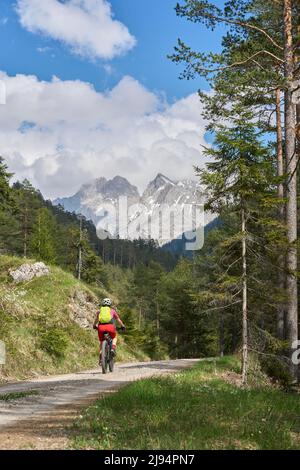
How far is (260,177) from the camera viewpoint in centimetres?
1564

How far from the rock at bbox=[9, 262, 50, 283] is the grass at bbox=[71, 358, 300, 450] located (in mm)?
19715

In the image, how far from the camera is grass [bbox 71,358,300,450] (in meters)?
5.70

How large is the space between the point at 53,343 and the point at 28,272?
32.2 ft

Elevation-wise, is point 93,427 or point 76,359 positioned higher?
point 93,427

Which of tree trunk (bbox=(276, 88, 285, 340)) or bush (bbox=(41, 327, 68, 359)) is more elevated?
tree trunk (bbox=(276, 88, 285, 340))

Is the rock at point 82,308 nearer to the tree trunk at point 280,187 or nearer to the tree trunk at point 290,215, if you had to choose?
the tree trunk at point 280,187

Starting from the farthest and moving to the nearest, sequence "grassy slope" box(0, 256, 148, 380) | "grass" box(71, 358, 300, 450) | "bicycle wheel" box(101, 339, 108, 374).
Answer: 1. "grassy slope" box(0, 256, 148, 380)
2. "bicycle wheel" box(101, 339, 108, 374)
3. "grass" box(71, 358, 300, 450)

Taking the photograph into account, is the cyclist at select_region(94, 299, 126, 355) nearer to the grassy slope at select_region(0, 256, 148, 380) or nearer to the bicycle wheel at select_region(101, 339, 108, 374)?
the bicycle wheel at select_region(101, 339, 108, 374)

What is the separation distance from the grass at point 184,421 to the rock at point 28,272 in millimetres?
19715

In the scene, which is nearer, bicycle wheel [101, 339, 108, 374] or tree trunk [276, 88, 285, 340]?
bicycle wheel [101, 339, 108, 374]

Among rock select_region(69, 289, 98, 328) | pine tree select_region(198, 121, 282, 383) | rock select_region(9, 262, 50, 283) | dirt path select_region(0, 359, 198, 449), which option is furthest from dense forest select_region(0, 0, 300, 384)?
rock select_region(9, 262, 50, 283)
